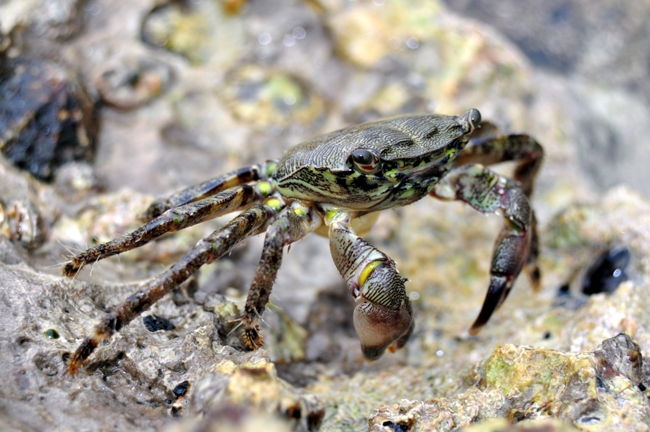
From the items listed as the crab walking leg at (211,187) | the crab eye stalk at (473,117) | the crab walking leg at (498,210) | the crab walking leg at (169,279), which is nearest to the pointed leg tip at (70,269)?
the crab walking leg at (169,279)

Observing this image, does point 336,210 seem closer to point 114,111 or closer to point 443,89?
point 443,89

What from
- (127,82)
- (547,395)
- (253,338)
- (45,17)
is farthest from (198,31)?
(547,395)

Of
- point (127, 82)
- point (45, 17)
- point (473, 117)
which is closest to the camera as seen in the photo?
point (473, 117)

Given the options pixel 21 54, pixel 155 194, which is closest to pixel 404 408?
pixel 155 194

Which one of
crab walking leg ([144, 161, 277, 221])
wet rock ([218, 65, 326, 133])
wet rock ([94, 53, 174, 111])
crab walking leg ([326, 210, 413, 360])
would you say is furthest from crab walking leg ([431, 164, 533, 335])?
wet rock ([94, 53, 174, 111])

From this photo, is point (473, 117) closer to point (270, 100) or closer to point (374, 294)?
point (374, 294)

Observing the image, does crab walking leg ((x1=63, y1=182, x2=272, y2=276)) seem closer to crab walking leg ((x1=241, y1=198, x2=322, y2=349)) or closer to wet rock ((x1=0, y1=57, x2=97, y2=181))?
crab walking leg ((x1=241, y1=198, x2=322, y2=349))
